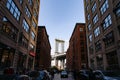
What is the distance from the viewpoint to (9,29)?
55.0 feet

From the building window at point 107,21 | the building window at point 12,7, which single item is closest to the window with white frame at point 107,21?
the building window at point 107,21

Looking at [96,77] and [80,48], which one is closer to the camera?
[96,77]

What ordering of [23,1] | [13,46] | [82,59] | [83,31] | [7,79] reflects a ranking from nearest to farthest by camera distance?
[7,79] → [13,46] → [23,1] → [82,59] → [83,31]

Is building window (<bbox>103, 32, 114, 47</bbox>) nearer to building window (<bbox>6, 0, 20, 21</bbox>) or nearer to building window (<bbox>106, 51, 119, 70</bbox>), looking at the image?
building window (<bbox>106, 51, 119, 70</bbox>)

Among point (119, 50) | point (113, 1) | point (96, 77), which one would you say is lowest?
point (96, 77)

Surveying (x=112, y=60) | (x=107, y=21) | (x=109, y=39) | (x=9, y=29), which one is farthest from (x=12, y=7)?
(x=112, y=60)

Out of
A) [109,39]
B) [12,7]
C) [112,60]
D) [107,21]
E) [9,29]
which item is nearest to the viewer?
[9,29]

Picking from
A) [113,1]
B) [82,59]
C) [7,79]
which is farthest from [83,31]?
[7,79]

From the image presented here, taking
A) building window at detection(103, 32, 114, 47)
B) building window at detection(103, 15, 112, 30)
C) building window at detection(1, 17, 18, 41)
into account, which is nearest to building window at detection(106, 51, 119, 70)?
building window at detection(103, 32, 114, 47)

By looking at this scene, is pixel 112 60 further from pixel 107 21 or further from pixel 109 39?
pixel 107 21

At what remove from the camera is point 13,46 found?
18125mm

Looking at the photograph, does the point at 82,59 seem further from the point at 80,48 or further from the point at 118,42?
the point at 118,42

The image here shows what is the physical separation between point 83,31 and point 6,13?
44843mm

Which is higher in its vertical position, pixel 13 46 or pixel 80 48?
pixel 80 48
